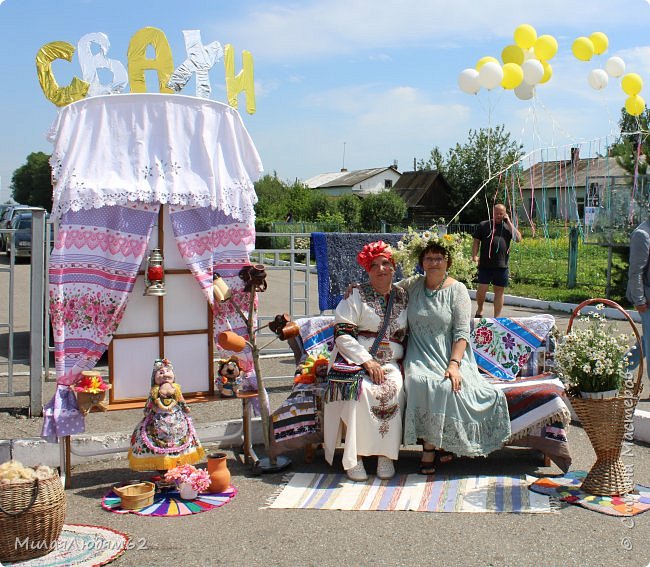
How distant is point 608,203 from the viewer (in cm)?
1345

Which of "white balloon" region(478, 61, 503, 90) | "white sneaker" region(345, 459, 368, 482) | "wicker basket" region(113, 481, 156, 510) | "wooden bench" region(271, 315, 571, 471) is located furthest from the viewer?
"white balloon" region(478, 61, 503, 90)

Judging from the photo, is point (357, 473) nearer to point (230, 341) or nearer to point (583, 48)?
point (230, 341)

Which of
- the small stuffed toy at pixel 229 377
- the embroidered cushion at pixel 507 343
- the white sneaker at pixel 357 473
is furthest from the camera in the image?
the embroidered cushion at pixel 507 343

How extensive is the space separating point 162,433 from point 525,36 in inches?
208

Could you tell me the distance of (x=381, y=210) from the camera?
34.3 m

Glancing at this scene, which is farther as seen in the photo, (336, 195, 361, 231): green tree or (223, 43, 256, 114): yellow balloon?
(336, 195, 361, 231): green tree

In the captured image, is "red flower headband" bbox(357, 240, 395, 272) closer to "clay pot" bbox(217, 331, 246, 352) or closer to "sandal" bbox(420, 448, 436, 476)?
"clay pot" bbox(217, 331, 246, 352)

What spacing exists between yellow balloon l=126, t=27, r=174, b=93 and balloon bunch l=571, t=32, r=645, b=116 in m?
4.65

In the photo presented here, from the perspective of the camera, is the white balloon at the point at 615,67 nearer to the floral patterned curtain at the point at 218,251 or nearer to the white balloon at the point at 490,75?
the white balloon at the point at 490,75

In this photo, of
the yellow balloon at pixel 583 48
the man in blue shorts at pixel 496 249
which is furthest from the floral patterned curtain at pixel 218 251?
the man in blue shorts at pixel 496 249

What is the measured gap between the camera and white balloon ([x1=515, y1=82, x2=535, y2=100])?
7457 mm

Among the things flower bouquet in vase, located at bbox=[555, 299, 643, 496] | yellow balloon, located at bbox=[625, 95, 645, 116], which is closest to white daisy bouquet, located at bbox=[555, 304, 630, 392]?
flower bouquet in vase, located at bbox=[555, 299, 643, 496]

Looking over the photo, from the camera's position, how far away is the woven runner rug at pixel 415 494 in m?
4.45

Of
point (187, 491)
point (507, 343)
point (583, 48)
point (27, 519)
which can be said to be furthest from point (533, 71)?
point (27, 519)
